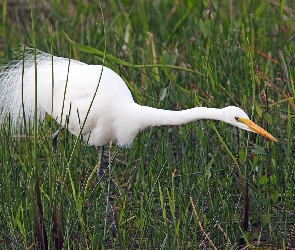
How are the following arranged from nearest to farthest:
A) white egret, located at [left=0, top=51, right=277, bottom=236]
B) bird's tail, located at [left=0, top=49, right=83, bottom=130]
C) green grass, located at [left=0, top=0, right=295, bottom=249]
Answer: green grass, located at [left=0, top=0, right=295, bottom=249] → white egret, located at [left=0, top=51, right=277, bottom=236] → bird's tail, located at [left=0, top=49, right=83, bottom=130]

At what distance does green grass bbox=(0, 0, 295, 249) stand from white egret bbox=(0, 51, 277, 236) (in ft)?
0.31

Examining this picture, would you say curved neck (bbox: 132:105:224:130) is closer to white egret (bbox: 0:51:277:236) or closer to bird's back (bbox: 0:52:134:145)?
white egret (bbox: 0:51:277:236)

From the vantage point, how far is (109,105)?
271 cm

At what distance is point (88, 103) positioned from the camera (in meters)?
2.74

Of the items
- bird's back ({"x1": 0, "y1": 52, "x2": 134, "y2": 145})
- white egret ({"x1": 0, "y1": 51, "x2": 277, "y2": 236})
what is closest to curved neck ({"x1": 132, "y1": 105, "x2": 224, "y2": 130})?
white egret ({"x1": 0, "y1": 51, "x2": 277, "y2": 236})

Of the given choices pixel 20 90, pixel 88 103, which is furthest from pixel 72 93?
pixel 20 90

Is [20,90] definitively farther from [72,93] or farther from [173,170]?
[173,170]

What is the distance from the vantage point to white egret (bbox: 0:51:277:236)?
258 cm

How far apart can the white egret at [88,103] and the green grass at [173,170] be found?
93mm

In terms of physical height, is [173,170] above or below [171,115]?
below

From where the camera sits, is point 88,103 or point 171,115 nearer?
point 171,115

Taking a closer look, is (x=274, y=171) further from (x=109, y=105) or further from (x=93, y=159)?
(x=93, y=159)

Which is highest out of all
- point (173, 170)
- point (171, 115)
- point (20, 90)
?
point (20, 90)

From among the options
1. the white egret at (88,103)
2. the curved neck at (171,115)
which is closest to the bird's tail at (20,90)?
the white egret at (88,103)
